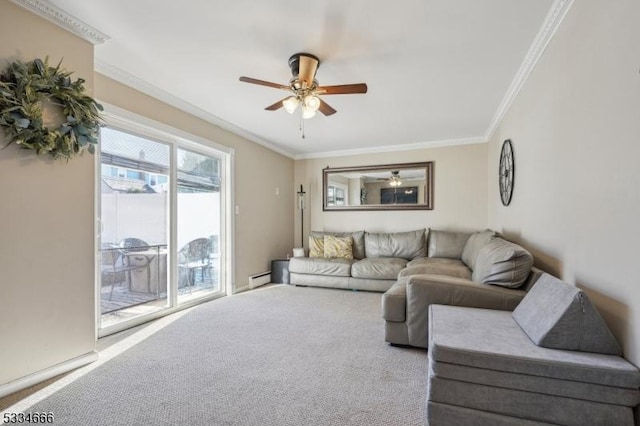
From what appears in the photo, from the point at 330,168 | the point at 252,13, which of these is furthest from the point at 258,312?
the point at 330,168

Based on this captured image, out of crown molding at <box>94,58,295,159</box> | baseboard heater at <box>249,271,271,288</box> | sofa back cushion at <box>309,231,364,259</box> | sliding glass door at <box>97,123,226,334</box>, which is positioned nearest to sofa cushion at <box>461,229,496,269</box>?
sofa back cushion at <box>309,231,364,259</box>

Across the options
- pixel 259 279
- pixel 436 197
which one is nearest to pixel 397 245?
pixel 436 197

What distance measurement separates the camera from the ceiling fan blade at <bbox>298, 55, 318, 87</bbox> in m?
2.40

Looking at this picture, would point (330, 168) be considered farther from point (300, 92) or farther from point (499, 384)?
point (499, 384)

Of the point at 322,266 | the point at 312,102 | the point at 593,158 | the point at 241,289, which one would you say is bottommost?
the point at 241,289

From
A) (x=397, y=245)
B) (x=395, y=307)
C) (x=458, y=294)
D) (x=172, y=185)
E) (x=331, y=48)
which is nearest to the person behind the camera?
(x=458, y=294)

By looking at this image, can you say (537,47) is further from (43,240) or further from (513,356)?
(43,240)

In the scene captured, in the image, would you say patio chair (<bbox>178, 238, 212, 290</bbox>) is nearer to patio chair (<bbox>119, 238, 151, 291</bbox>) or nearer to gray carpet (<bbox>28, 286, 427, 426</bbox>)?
patio chair (<bbox>119, 238, 151, 291</bbox>)

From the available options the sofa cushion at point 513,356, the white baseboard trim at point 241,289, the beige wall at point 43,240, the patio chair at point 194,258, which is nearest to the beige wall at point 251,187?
the white baseboard trim at point 241,289

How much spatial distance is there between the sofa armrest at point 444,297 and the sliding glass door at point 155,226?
2.73m

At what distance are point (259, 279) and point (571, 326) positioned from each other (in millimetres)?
4174

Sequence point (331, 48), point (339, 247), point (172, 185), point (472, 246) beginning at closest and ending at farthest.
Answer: point (331, 48) < point (172, 185) < point (472, 246) < point (339, 247)

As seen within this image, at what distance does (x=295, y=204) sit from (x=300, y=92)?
3.77 metres

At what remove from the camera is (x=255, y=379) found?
2041mm
